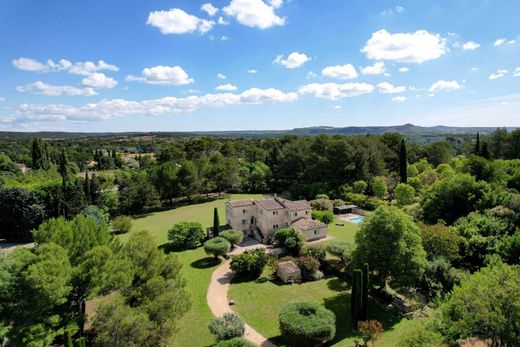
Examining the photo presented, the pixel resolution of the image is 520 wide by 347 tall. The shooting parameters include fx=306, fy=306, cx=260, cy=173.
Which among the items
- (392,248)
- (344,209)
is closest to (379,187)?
(344,209)

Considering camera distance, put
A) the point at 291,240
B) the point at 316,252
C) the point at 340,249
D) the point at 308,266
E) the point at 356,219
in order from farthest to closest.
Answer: the point at 356,219 < the point at 291,240 < the point at 340,249 < the point at 316,252 < the point at 308,266

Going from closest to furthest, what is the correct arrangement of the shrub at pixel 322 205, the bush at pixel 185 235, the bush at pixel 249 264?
the bush at pixel 249 264 → the bush at pixel 185 235 → the shrub at pixel 322 205

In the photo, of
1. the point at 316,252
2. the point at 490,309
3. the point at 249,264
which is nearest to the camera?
the point at 490,309

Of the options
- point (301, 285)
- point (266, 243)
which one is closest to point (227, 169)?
point (266, 243)

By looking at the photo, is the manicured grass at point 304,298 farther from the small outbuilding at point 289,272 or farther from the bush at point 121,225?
the bush at point 121,225

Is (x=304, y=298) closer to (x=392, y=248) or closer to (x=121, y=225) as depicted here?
(x=392, y=248)

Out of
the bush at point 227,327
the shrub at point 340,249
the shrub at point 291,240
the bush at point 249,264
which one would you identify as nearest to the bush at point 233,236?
the shrub at point 291,240
